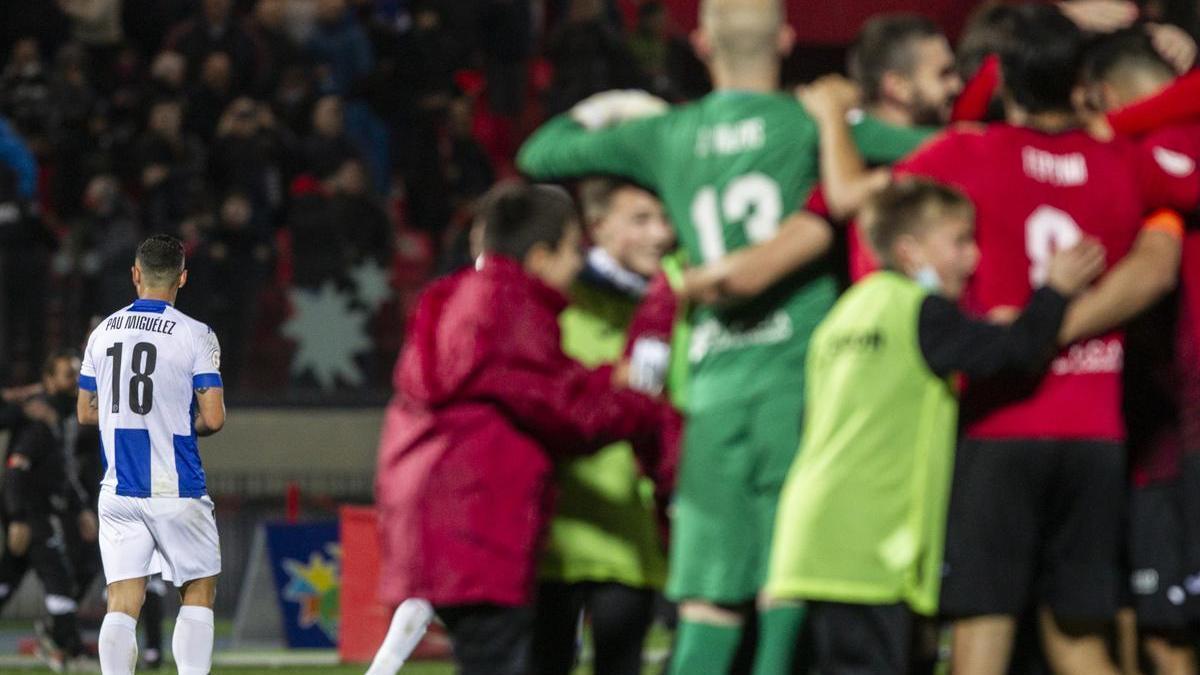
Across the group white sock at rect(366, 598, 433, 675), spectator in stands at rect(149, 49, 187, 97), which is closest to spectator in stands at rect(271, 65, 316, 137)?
spectator in stands at rect(149, 49, 187, 97)

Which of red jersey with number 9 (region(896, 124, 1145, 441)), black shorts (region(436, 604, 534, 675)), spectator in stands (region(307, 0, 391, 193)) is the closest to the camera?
black shorts (region(436, 604, 534, 675))

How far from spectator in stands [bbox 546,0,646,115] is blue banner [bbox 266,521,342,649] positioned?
5983mm

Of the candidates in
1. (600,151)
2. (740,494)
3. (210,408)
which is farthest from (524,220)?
(210,408)

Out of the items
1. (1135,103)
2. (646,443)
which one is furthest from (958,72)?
(646,443)

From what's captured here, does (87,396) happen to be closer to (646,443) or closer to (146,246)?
(146,246)

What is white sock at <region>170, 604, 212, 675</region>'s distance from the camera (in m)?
9.23

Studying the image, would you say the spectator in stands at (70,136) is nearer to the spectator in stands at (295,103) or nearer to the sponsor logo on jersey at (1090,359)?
the spectator in stands at (295,103)

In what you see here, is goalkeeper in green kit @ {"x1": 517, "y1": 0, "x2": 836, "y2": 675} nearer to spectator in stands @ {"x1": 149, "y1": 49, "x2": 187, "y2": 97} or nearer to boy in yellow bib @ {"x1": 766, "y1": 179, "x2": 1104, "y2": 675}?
boy in yellow bib @ {"x1": 766, "y1": 179, "x2": 1104, "y2": 675}

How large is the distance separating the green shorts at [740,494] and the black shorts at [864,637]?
45 cm

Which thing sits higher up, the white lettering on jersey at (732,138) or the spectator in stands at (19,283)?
the white lettering on jersey at (732,138)

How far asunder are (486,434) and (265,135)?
13.2 metres

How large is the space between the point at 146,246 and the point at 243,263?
27.3 ft

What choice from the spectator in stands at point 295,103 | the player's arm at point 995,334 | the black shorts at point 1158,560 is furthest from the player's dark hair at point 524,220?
the spectator in stands at point 295,103

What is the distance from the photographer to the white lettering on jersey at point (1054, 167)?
6.15m
